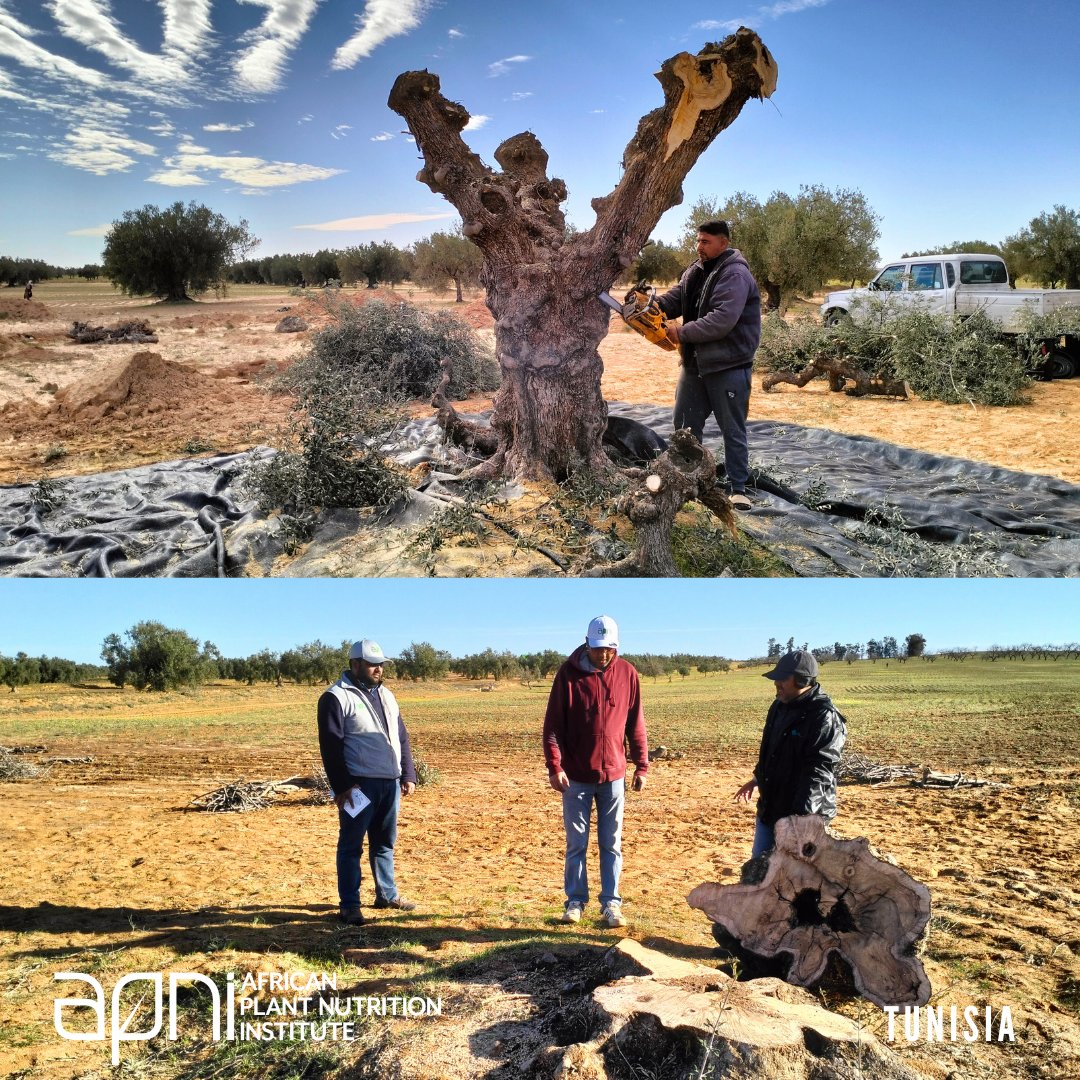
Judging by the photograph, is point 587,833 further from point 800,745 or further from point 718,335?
point 718,335

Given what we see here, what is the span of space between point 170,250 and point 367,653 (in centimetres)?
2655

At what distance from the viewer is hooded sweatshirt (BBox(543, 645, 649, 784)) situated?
4074 mm

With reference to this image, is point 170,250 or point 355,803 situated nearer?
point 355,803

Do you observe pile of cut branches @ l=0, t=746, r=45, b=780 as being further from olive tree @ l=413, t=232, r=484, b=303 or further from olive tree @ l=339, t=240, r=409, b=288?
olive tree @ l=339, t=240, r=409, b=288

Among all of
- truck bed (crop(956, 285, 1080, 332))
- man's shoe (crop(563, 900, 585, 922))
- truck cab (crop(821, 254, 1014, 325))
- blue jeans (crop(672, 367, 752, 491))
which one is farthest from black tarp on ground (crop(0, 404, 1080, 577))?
truck cab (crop(821, 254, 1014, 325))

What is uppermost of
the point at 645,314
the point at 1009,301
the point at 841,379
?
the point at 1009,301

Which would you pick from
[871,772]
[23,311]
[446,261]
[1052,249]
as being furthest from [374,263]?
[871,772]

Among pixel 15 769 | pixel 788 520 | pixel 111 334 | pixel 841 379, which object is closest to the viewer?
pixel 788 520

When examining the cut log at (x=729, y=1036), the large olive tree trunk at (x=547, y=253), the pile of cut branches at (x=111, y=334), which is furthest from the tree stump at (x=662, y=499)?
the pile of cut branches at (x=111, y=334)

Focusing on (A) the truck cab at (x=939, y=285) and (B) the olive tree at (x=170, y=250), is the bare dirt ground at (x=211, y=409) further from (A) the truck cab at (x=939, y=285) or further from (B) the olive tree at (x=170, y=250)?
(B) the olive tree at (x=170, y=250)

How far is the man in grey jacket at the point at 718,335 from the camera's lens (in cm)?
659

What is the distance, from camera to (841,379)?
44.7 feet

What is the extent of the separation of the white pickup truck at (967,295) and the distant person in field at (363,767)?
12306 mm

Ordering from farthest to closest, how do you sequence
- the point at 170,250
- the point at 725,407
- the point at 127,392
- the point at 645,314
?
the point at 170,250, the point at 127,392, the point at 725,407, the point at 645,314
